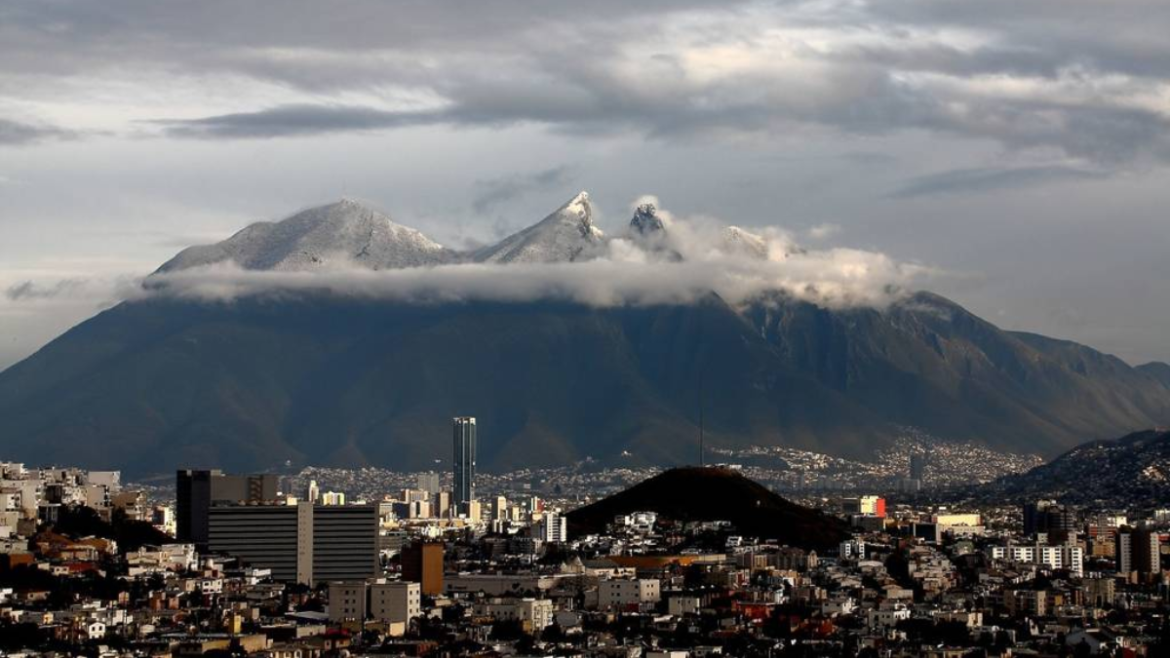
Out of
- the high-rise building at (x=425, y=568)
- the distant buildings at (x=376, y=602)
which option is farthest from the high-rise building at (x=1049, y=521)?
the distant buildings at (x=376, y=602)

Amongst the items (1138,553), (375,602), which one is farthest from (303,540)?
(1138,553)

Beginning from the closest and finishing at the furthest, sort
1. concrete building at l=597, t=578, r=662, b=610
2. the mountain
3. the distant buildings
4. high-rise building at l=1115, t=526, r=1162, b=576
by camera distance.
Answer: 1. the distant buildings
2. concrete building at l=597, t=578, r=662, b=610
3. high-rise building at l=1115, t=526, r=1162, b=576
4. the mountain

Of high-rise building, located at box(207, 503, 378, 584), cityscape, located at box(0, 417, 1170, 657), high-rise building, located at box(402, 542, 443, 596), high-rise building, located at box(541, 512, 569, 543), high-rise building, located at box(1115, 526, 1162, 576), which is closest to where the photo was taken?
cityscape, located at box(0, 417, 1170, 657)

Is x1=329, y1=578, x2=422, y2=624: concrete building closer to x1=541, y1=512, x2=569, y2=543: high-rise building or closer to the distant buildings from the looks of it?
the distant buildings

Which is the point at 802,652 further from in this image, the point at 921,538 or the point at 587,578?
the point at 921,538

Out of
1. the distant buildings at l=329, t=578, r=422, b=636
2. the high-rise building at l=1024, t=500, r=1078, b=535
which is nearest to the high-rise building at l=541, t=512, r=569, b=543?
the high-rise building at l=1024, t=500, r=1078, b=535

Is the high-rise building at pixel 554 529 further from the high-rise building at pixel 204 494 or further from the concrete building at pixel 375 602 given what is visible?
the concrete building at pixel 375 602

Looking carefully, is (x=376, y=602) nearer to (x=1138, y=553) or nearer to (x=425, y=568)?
(x=425, y=568)

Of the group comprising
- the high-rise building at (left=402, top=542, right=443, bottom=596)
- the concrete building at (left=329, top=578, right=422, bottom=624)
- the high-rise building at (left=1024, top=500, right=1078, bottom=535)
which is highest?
the high-rise building at (left=1024, top=500, right=1078, bottom=535)
